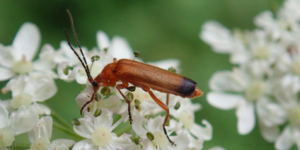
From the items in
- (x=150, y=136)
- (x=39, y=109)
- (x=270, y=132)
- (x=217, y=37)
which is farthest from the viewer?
(x=217, y=37)

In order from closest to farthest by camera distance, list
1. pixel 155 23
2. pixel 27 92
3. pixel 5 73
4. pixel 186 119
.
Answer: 1. pixel 27 92
2. pixel 186 119
3. pixel 5 73
4. pixel 155 23

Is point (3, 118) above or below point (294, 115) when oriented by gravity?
below

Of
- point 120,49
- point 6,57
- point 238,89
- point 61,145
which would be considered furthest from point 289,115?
point 6,57

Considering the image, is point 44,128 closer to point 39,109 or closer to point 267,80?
point 39,109

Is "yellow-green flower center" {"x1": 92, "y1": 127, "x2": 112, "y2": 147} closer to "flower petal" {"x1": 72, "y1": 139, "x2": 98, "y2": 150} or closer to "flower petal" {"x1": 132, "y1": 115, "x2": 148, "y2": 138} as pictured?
"flower petal" {"x1": 72, "y1": 139, "x2": 98, "y2": 150}

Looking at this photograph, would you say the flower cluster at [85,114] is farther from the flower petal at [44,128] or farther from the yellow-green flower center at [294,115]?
the yellow-green flower center at [294,115]

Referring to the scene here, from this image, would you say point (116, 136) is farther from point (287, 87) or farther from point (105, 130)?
point (287, 87)

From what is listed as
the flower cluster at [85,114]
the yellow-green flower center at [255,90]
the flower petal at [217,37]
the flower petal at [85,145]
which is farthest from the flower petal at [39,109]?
the flower petal at [217,37]
